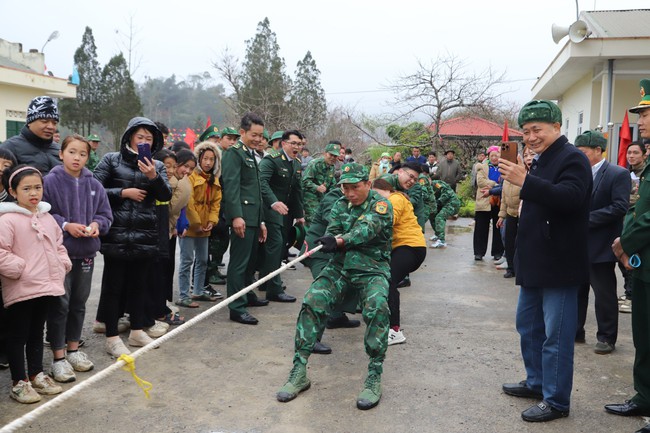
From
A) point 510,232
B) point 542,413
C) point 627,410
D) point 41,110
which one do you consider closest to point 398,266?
point 542,413

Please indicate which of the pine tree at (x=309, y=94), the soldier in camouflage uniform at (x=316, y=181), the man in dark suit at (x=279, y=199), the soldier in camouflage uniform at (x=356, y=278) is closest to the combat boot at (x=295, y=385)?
the soldier in camouflage uniform at (x=356, y=278)

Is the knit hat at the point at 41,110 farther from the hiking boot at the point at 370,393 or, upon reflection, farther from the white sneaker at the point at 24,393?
the hiking boot at the point at 370,393

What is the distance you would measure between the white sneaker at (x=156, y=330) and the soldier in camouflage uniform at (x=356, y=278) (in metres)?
1.88

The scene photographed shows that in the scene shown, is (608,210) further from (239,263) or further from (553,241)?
(239,263)

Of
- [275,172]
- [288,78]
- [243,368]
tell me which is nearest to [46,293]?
[243,368]

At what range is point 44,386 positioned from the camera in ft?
13.1

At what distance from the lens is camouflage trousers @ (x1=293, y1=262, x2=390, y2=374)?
161 inches

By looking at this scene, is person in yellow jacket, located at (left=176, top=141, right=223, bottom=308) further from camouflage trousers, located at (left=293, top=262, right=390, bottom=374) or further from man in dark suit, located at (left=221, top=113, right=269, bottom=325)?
camouflage trousers, located at (left=293, top=262, right=390, bottom=374)

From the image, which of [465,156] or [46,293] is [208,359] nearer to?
[46,293]

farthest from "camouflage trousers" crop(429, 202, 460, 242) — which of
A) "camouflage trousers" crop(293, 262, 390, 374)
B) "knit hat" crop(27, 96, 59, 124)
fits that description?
"knit hat" crop(27, 96, 59, 124)

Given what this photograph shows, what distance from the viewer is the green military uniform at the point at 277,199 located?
6.73m

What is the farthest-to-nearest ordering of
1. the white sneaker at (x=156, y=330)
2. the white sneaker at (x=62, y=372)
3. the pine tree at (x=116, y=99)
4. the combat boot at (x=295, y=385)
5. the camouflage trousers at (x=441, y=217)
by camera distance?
the pine tree at (x=116, y=99) → the camouflage trousers at (x=441, y=217) → the white sneaker at (x=156, y=330) → the white sneaker at (x=62, y=372) → the combat boot at (x=295, y=385)

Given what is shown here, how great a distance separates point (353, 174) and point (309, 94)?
34.4m

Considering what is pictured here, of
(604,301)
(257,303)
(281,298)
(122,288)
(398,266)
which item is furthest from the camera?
(281,298)
